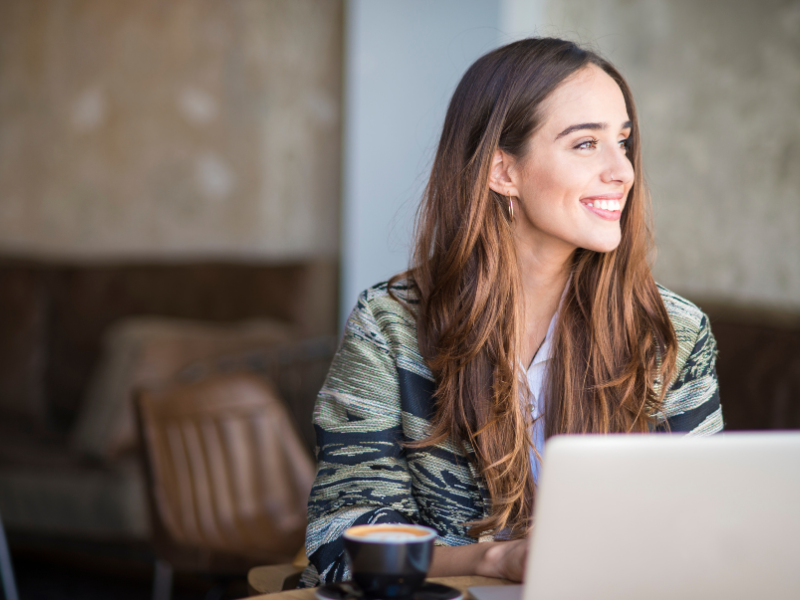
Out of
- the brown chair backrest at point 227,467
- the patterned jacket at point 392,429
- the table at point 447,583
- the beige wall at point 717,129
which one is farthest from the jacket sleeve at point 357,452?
the beige wall at point 717,129

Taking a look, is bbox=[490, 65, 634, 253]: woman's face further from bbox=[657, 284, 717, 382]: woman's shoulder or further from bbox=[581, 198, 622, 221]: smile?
bbox=[657, 284, 717, 382]: woman's shoulder

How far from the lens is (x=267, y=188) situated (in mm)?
3842

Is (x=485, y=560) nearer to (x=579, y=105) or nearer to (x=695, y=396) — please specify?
(x=695, y=396)

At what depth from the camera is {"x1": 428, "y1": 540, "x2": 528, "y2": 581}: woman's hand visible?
0.84 meters

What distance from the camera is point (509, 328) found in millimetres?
1227

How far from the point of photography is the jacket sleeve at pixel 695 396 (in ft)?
3.97

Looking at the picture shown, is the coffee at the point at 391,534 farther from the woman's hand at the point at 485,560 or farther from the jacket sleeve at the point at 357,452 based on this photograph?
the jacket sleeve at the point at 357,452

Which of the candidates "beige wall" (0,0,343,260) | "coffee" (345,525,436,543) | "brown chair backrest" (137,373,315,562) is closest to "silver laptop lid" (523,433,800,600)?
"coffee" (345,525,436,543)

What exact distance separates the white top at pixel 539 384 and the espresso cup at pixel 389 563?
533mm

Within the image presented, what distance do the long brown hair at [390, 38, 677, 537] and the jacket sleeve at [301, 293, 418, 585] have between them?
0.07 meters

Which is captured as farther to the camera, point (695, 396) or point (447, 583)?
point (695, 396)

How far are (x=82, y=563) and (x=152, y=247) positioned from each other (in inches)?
62.2

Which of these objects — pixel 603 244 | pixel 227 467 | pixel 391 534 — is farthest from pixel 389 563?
pixel 227 467

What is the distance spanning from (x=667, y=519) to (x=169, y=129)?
374 cm
